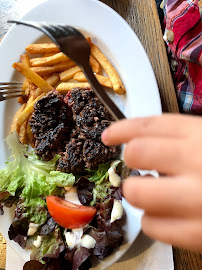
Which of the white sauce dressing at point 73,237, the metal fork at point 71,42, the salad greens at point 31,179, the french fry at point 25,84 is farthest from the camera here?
the french fry at point 25,84

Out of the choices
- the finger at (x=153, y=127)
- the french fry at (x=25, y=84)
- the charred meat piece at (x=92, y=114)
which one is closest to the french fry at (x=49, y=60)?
the french fry at (x=25, y=84)

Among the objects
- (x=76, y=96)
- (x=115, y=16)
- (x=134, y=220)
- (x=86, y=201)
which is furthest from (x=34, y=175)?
A: (x=115, y=16)

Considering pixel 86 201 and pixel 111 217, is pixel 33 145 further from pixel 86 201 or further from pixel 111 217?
pixel 111 217

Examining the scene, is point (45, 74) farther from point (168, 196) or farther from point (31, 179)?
point (168, 196)

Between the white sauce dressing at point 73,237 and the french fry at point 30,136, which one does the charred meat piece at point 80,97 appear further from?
the white sauce dressing at point 73,237

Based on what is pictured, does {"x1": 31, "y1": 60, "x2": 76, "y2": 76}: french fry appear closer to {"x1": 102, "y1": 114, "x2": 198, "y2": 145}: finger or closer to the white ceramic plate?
the white ceramic plate

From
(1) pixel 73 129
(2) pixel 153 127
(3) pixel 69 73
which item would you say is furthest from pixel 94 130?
(2) pixel 153 127
